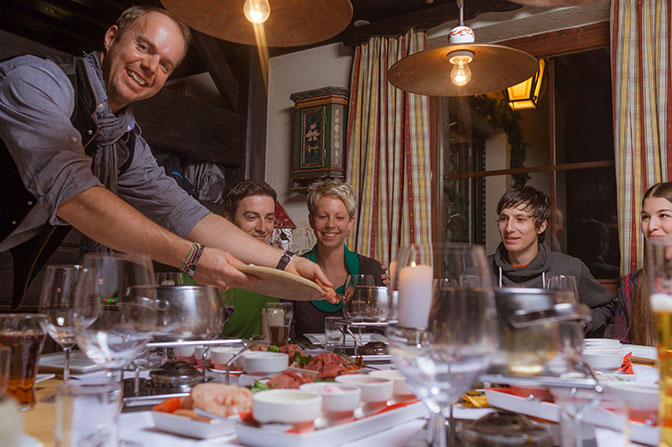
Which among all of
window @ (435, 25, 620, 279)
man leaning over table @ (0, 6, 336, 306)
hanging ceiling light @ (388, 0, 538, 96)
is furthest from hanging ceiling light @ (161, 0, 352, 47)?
window @ (435, 25, 620, 279)

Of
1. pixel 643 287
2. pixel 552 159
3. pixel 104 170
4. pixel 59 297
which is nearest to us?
pixel 59 297

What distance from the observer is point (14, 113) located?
1465mm

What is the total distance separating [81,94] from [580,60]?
9.58ft

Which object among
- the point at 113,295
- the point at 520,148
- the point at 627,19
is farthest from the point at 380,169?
the point at 113,295

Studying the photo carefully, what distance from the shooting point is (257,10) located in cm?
116

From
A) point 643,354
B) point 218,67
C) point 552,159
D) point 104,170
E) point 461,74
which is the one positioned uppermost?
point 218,67

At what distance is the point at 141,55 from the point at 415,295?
4.76ft

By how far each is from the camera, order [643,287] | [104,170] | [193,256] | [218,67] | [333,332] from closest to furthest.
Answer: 1. [193,256]
2. [333,332]
3. [104,170]
4. [643,287]
5. [218,67]

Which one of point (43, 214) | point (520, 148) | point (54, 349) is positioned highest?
point (520, 148)

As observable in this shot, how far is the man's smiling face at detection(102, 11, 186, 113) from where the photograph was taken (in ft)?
5.78

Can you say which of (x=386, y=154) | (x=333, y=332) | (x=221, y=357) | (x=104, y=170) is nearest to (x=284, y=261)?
(x=333, y=332)

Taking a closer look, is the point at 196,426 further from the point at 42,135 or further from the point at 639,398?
the point at 42,135

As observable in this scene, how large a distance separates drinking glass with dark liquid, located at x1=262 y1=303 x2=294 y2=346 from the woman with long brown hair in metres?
1.36

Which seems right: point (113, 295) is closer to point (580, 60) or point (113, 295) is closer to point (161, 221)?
point (161, 221)
